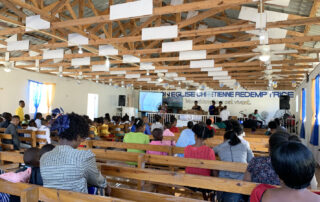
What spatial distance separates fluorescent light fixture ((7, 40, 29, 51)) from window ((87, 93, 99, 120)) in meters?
8.50

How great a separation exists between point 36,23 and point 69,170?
13.8ft

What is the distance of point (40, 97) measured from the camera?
37.6ft

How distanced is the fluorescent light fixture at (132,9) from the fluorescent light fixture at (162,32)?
1.06 m

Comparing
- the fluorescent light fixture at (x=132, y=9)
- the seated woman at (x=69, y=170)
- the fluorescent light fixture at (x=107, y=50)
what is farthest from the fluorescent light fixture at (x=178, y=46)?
the seated woman at (x=69, y=170)

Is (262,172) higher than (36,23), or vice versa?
(36,23)

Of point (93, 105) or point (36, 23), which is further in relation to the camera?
point (93, 105)

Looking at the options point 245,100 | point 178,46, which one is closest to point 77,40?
point 178,46

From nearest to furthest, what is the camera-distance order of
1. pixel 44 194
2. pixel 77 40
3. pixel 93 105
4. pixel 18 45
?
pixel 44 194 < pixel 77 40 < pixel 18 45 < pixel 93 105

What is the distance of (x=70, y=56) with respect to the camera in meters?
7.59

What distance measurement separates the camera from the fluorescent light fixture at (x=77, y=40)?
19.0 feet

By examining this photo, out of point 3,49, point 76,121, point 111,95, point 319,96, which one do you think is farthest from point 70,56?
point 111,95

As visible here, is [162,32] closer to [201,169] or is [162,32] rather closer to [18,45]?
[201,169]

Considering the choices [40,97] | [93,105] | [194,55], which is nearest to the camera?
[194,55]

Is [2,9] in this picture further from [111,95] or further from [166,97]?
[166,97]
